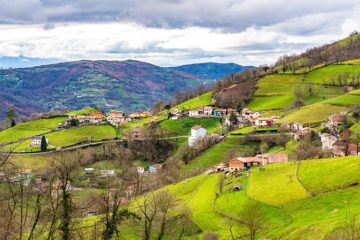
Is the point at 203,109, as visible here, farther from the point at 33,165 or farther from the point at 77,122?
the point at 33,165

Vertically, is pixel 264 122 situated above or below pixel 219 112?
below

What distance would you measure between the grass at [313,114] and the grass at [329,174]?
2463 inches

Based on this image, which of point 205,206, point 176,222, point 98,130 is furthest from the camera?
point 98,130

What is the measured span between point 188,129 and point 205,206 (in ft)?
323

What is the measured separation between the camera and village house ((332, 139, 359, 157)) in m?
91.2

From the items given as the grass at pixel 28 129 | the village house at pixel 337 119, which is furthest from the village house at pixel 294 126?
the grass at pixel 28 129

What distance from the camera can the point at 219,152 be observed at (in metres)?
131

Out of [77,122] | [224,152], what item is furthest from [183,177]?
[77,122]

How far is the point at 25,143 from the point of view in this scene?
163625mm

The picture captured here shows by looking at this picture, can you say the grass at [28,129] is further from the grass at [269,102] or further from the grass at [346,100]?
the grass at [346,100]

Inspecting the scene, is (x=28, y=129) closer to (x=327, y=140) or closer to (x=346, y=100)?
(x=346, y=100)

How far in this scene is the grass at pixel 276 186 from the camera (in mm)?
68000

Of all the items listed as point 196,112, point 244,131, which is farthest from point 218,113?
point 244,131

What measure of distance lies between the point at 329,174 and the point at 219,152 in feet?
199
